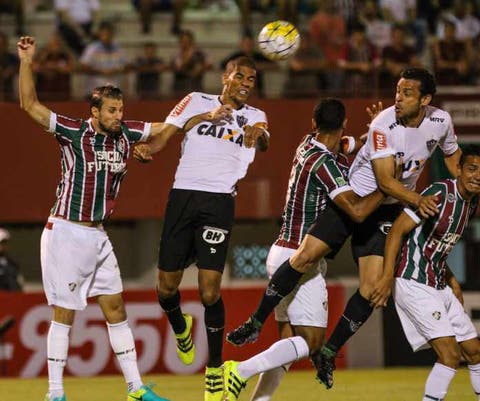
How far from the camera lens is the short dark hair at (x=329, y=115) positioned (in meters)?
9.31

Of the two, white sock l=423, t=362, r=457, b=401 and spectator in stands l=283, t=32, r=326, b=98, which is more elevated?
spectator in stands l=283, t=32, r=326, b=98

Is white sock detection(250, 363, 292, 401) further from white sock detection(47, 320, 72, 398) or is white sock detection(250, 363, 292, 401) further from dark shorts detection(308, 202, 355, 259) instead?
white sock detection(47, 320, 72, 398)

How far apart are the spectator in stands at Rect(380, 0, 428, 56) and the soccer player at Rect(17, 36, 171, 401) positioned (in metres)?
9.23

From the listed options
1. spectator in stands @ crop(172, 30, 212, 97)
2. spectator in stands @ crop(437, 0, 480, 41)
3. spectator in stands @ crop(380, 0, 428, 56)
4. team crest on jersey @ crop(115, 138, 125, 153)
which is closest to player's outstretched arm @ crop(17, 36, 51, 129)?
team crest on jersey @ crop(115, 138, 125, 153)

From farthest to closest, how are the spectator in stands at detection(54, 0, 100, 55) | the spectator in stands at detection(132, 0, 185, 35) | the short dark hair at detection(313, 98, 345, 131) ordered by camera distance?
the spectator in stands at detection(132, 0, 185, 35), the spectator in stands at detection(54, 0, 100, 55), the short dark hair at detection(313, 98, 345, 131)

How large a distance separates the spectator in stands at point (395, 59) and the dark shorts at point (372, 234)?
6719mm

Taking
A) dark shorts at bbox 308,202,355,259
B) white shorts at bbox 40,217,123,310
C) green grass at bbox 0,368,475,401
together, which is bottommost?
green grass at bbox 0,368,475,401

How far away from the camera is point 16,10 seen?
57.3 feet

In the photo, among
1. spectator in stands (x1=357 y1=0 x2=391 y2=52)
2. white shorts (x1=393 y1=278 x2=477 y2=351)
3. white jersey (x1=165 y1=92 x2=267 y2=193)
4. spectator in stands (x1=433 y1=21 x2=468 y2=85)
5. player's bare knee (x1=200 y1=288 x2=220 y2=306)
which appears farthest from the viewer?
spectator in stands (x1=357 y1=0 x2=391 y2=52)

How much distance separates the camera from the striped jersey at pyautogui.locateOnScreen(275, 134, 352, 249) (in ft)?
30.3

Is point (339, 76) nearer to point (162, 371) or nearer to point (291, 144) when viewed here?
point (291, 144)

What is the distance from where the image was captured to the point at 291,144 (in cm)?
1619

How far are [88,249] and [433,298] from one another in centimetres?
248

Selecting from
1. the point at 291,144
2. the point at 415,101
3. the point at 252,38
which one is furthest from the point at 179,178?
the point at 252,38
